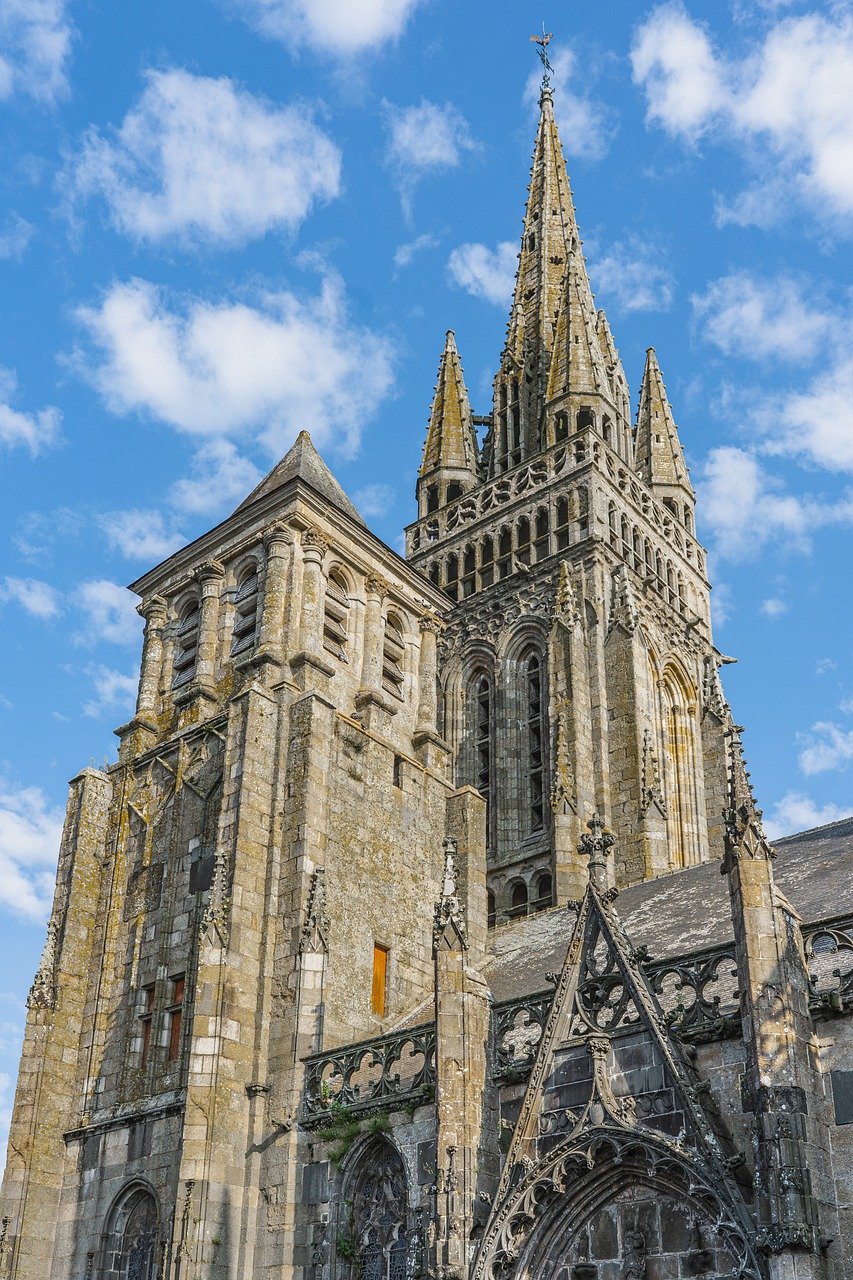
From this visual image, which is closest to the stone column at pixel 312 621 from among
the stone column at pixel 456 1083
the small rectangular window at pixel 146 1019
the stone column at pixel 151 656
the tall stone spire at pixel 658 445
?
the stone column at pixel 151 656

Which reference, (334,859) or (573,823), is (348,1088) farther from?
(573,823)

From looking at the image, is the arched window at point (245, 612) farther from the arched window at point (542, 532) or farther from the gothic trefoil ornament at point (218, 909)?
the arched window at point (542, 532)

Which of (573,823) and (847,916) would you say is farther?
(573,823)

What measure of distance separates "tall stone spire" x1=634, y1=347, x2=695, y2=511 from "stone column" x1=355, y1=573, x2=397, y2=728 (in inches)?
864

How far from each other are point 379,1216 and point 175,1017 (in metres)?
5.89

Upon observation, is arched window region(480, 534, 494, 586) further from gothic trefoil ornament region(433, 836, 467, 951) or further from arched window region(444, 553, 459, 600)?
gothic trefoil ornament region(433, 836, 467, 951)

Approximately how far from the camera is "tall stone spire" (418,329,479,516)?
4762 centimetres

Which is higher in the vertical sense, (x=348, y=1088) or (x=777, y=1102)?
(x=348, y=1088)

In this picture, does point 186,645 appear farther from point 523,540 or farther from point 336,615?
point 523,540

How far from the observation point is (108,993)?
25.2m

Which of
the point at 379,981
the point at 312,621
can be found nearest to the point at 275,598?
the point at 312,621

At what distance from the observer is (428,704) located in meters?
29.6

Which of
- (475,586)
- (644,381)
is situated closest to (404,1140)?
(475,586)

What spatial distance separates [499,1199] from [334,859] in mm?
8718
